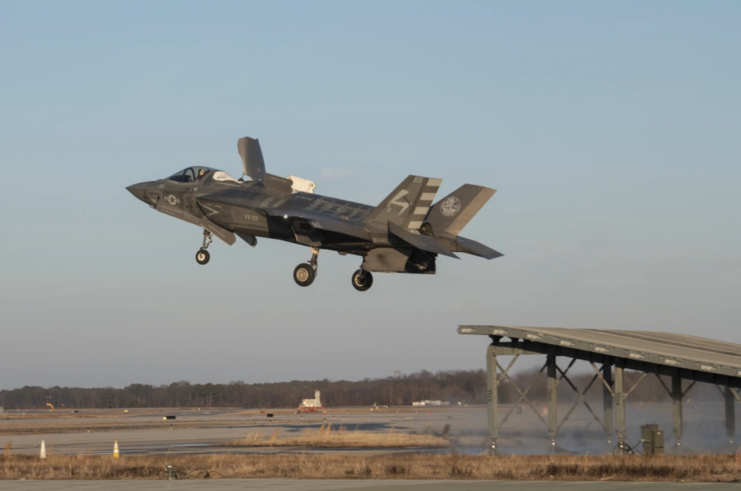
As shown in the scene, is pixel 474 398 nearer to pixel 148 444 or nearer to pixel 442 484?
pixel 148 444

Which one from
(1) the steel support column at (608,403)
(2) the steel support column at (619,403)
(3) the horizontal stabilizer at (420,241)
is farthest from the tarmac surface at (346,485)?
(1) the steel support column at (608,403)

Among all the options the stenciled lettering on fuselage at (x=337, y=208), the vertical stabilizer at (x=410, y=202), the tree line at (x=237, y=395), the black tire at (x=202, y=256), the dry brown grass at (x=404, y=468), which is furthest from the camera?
the tree line at (x=237, y=395)

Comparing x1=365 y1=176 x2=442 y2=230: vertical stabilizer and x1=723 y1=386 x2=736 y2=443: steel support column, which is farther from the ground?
x1=365 y1=176 x2=442 y2=230: vertical stabilizer

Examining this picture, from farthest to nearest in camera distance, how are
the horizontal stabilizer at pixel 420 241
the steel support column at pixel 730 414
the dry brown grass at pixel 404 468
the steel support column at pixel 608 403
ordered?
the steel support column at pixel 608 403 → the steel support column at pixel 730 414 → the horizontal stabilizer at pixel 420 241 → the dry brown grass at pixel 404 468

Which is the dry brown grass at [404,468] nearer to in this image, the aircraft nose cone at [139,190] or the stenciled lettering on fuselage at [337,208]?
the stenciled lettering on fuselage at [337,208]

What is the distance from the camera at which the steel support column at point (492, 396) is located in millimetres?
35125

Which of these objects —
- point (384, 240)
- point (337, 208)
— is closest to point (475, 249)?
point (384, 240)

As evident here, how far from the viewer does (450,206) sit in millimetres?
31250

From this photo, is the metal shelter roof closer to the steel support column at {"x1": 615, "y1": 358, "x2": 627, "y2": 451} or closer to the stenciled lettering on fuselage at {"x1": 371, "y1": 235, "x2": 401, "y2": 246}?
the steel support column at {"x1": 615, "y1": 358, "x2": 627, "y2": 451}

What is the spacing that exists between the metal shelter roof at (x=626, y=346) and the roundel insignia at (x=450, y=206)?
6.14m

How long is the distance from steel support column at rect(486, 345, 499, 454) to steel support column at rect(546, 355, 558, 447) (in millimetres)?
2223

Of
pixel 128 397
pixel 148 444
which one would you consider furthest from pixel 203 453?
pixel 128 397

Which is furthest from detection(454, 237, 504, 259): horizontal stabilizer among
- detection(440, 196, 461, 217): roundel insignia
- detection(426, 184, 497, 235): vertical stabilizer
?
detection(440, 196, 461, 217): roundel insignia

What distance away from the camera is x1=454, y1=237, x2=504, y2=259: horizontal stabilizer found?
98.9 feet
